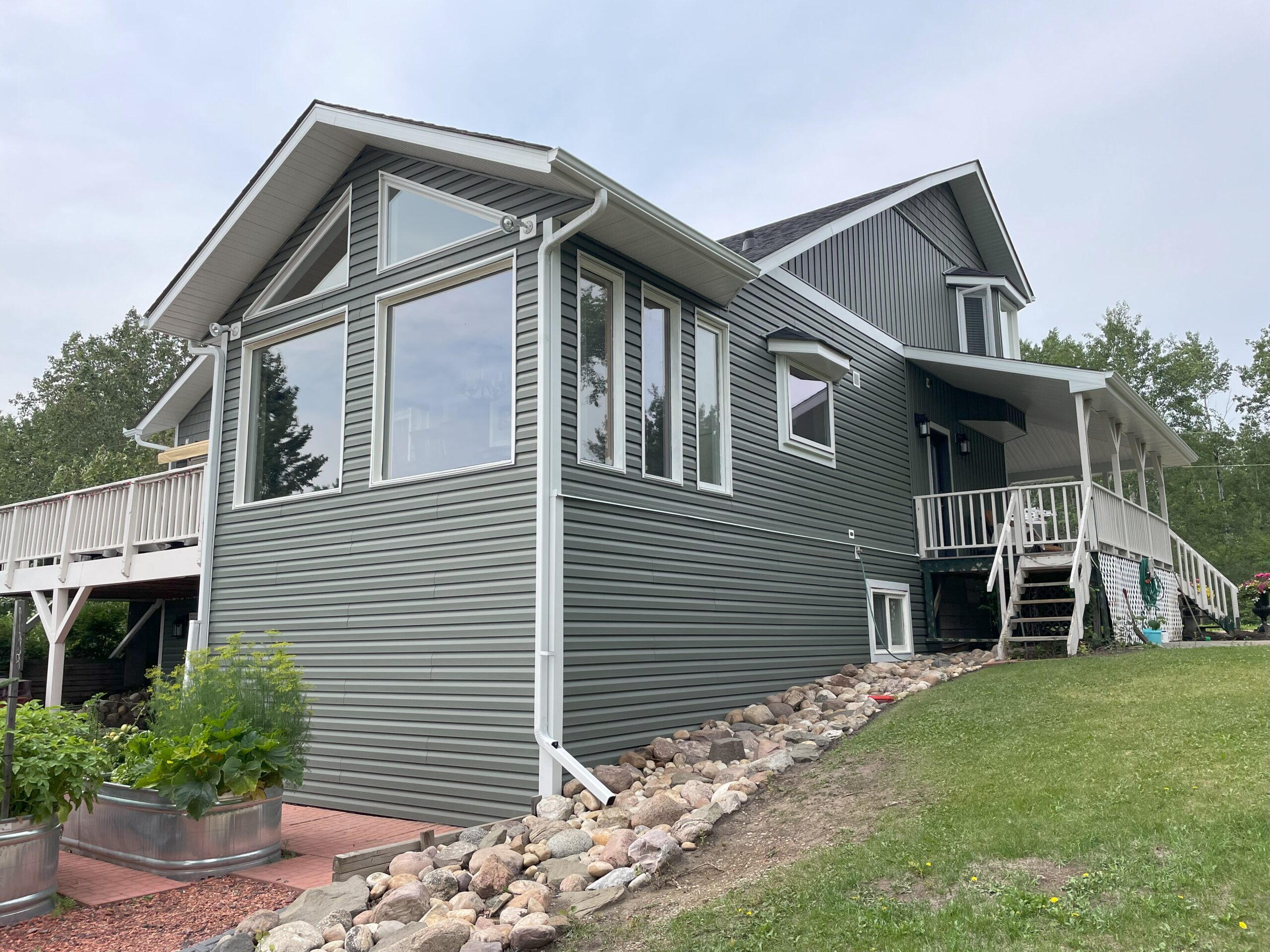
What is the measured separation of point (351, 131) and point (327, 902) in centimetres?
650

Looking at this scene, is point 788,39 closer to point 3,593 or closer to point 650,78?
point 650,78

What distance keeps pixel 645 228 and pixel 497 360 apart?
1.63m

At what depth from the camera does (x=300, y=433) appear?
9.12 meters

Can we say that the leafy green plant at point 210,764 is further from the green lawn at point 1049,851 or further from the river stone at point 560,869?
the green lawn at point 1049,851

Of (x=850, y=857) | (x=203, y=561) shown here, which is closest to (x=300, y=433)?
(x=203, y=561)

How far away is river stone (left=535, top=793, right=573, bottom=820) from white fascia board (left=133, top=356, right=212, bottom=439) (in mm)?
9388

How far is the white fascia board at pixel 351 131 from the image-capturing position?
703cm

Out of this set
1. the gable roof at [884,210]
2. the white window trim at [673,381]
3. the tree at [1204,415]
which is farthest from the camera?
the tree at [1204,415]

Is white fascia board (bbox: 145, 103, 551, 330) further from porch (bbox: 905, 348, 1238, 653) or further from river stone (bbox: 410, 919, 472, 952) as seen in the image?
porch (bbox: 905, 348, 1238, 653)

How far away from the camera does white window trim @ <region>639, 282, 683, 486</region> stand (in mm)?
8055

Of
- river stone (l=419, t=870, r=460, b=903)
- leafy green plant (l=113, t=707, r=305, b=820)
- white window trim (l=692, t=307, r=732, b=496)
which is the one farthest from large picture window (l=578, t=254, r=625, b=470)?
river stone (l=419, t=870, r=460, b=903)

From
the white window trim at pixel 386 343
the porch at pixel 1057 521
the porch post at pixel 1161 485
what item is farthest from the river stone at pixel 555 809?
the porch post at pixel 1161 485

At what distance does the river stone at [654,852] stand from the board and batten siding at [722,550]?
1761 mm

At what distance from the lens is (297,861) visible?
6410mm
